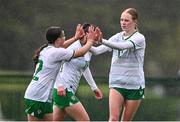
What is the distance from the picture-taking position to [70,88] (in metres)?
9.20

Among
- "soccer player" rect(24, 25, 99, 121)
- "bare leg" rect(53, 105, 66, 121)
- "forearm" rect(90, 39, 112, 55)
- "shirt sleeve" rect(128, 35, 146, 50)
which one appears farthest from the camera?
"forearm" rect(90, 39, 112, 55)

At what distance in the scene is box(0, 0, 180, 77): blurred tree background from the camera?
13.1m

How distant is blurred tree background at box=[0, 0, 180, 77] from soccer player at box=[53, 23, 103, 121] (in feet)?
12.3

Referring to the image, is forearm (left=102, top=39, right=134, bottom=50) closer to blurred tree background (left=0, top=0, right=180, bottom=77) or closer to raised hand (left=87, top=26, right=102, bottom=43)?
raised hand (left=87, top=26, right=102, bottom=43)

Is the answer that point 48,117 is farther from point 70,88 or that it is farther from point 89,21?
point 89,21

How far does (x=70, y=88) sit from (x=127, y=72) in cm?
69

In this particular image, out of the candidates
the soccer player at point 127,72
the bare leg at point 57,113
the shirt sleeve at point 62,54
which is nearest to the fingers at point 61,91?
the bare leg at point 57,113

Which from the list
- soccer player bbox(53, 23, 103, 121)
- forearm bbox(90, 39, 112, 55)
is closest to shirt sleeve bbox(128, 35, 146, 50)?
forearm bbox(90, 39, 112, 55)

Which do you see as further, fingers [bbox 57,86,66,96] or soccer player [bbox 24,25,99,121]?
fingers [bbox 57,86,66,96]

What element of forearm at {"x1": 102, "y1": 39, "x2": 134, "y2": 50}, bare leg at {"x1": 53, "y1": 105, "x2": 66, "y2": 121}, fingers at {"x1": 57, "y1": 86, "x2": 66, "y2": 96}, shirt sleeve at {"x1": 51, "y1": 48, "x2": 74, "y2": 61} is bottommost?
bare leg at {"x1": 53, "y1": 105, "x2": 66, "y2": 121}

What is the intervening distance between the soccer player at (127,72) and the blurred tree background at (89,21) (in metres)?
3.85

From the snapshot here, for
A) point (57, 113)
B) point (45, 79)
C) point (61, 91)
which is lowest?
point (57, 113)

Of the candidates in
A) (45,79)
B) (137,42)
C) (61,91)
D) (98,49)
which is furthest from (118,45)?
(45,79)

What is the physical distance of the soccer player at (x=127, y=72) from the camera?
9.12 metres
